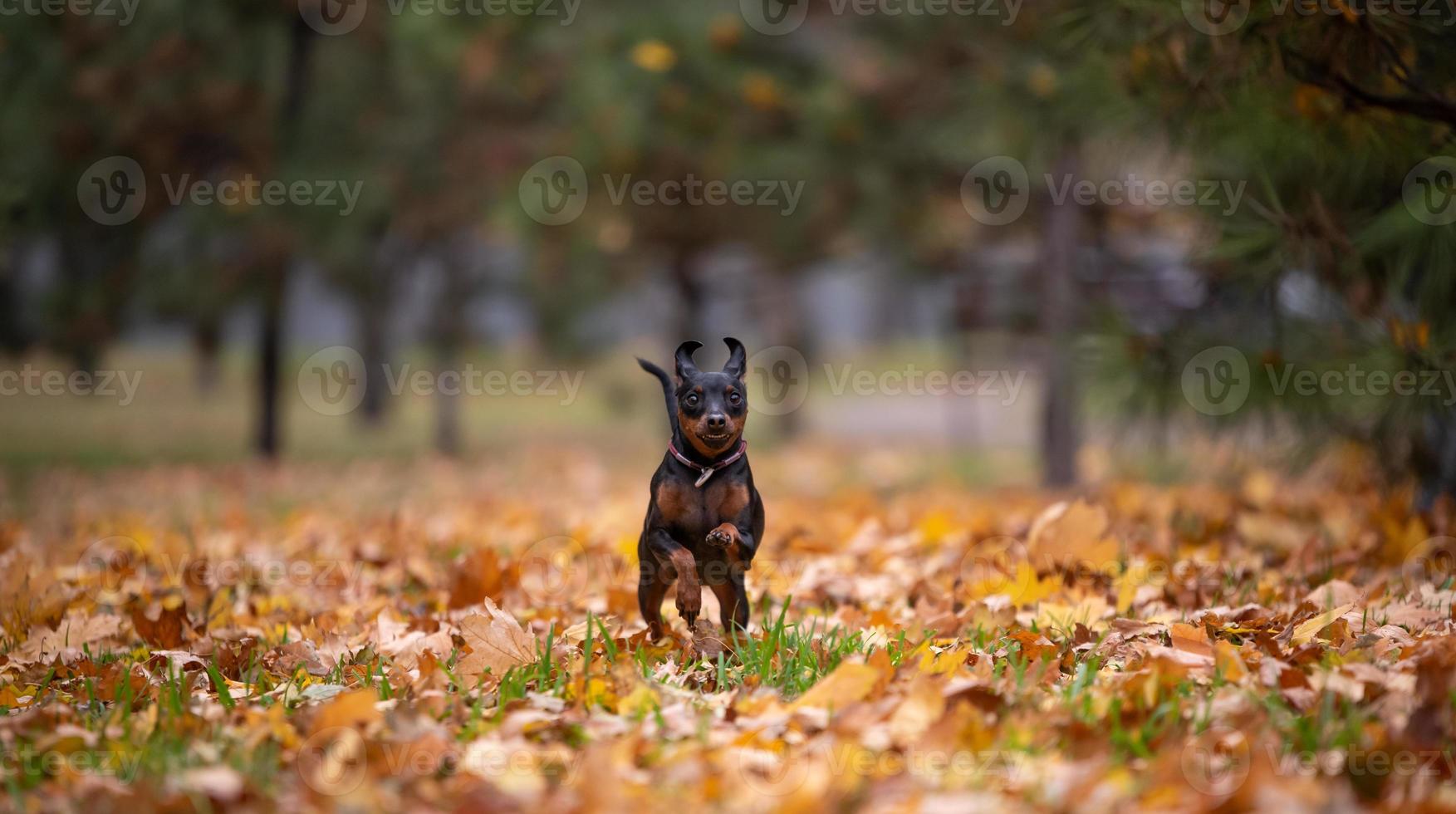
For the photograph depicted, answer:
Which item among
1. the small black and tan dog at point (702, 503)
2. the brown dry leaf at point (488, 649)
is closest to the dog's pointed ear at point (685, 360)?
the small black and tan dog at point (702, 503)

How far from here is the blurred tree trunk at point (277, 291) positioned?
419 inches

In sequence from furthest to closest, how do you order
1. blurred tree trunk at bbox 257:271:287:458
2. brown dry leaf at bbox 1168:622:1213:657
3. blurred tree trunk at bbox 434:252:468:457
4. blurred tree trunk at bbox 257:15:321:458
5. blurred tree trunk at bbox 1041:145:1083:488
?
blurred tree trunk at bbox 434:252:468:457 → blurred tree trunk at bbox 257:271:287:458 → blurred tree trunk at bbox 257:15:321:458 → blurred tree trunk at bbox 1041:145:1083:488 → brown dry leaf at bbox 1168:622:1213:657

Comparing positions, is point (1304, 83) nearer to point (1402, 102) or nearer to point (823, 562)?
point (1402, 102)

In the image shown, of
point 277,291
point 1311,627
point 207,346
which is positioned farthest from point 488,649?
point 207,346

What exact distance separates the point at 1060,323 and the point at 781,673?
228 inches

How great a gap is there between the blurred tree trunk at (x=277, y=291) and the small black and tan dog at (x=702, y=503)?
8722mm

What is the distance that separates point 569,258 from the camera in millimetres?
11758

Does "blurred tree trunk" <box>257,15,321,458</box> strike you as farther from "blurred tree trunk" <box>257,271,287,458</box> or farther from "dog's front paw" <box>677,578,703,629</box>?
"dog's front paw" <box>677,578,703,629</box>

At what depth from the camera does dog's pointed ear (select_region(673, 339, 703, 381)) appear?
9.16 ft

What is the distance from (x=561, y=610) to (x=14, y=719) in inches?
60.1

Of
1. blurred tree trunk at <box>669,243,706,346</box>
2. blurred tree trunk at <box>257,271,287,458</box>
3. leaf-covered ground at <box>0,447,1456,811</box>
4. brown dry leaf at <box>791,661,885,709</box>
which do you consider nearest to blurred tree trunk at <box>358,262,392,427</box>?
blurred tree trunk at <box>257,271,287,458</box>

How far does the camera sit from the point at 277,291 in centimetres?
1098

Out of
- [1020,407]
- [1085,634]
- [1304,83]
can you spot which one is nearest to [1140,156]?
[1304,83]

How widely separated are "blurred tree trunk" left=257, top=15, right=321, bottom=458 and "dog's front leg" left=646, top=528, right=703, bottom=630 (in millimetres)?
8800
